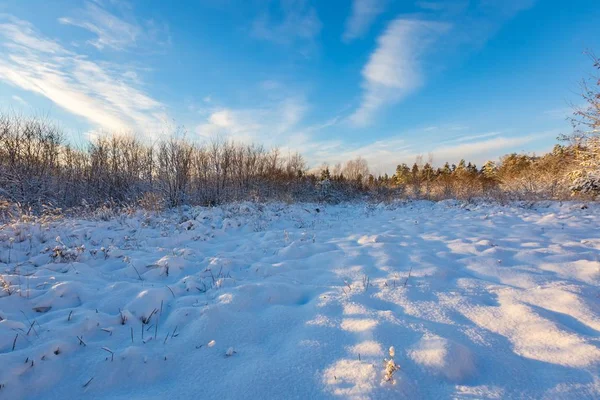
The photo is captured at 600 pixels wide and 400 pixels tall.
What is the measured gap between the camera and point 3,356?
62.9 inches

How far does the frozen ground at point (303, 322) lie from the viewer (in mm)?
1505

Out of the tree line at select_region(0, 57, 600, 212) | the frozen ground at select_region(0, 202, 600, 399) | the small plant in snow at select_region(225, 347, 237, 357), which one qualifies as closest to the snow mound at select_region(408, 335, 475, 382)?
the frozen ground at select_region(0, 202, 600, 399)

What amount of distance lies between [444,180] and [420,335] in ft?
84.0

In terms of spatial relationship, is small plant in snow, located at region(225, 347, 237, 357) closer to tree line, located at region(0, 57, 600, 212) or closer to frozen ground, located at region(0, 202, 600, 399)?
frozen ground, located at region(0, 202, 600, 399)

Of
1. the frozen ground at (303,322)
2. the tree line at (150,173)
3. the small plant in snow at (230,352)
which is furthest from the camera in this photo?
the tree line at (150,173)

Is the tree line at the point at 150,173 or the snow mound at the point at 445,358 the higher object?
the tree line at the point at 150,173

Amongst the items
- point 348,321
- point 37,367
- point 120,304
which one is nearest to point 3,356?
point 37,367

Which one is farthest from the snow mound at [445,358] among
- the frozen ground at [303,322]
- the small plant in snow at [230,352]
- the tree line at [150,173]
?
the tree line at [150,173]

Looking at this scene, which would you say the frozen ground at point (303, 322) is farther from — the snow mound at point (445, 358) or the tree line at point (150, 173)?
the tree line at point (150, 173)

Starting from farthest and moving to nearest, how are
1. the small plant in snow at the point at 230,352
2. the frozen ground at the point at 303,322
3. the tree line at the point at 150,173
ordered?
the tree line at the point at 150,173, the small plant in snow at the point at 230,352, the frozen ground at the point at 303,322

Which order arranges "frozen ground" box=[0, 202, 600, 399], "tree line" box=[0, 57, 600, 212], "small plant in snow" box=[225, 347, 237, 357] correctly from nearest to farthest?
"frozen ground" box=[0, 202, 600, 399], "small plant in snow" box=[225, 347, 237, 357], "tree line" box=[0, 57, 600, 212]

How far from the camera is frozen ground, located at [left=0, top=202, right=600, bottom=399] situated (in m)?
1.50

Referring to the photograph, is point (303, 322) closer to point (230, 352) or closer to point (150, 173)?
point (230, 352)

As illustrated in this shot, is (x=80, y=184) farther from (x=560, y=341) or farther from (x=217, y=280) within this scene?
(x=560, y=341)
